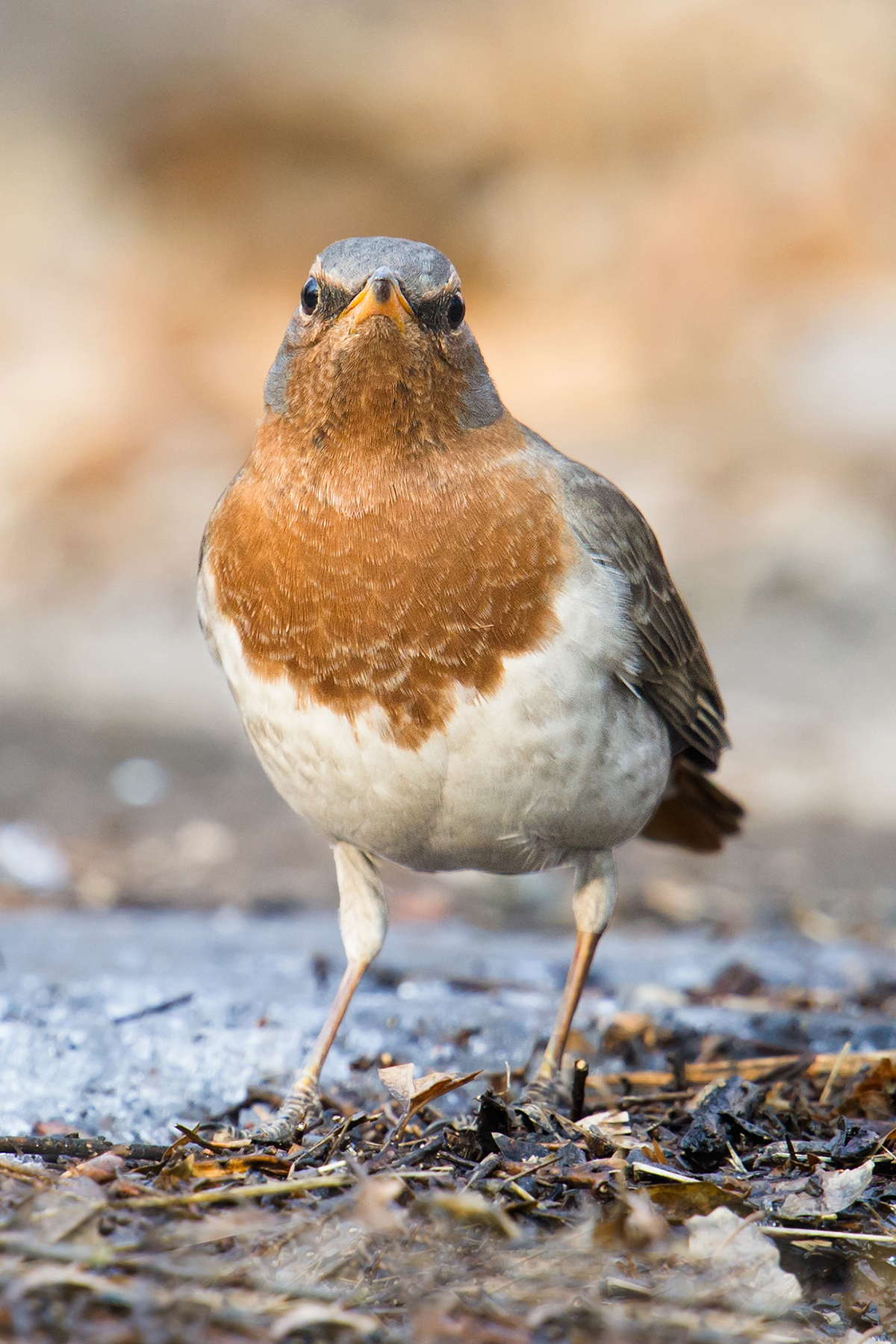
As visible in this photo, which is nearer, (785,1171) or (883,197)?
(785,1171)

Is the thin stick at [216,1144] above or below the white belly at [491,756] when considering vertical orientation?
below

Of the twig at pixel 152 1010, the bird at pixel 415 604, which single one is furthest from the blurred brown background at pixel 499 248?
the bird at pixel 415 604

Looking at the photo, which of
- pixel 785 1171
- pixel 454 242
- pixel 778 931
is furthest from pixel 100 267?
pixel 785 1171

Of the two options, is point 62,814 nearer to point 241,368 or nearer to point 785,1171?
point 785,1171

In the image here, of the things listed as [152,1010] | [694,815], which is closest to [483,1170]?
[152,1010]

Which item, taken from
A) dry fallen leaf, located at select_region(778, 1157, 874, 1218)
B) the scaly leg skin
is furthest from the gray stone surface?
dry fallen leaf, located at select_region(778, 1157, 874, 1218)

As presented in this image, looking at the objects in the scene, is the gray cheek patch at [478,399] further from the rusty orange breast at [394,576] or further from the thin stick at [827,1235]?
the thin stick at [827,1235]

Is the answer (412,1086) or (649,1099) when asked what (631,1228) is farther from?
(649,1099)

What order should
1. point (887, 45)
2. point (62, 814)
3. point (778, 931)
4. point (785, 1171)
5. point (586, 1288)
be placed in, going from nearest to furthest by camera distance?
point (586, 1288)
point (785, 1171)
point (778, 931)
point (62, 814)
point (887, 45)
